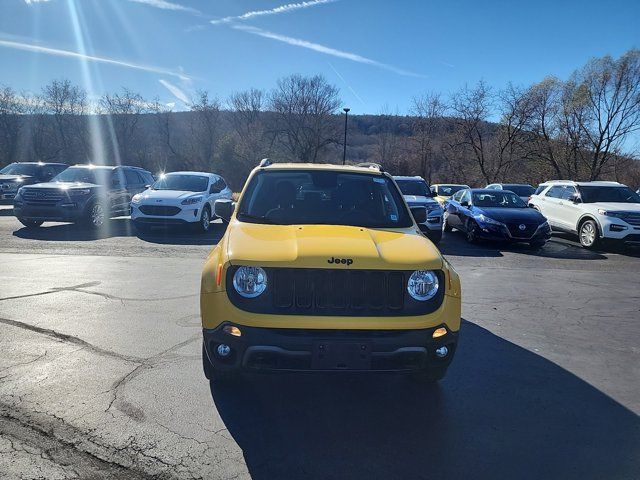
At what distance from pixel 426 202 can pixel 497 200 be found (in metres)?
2.33

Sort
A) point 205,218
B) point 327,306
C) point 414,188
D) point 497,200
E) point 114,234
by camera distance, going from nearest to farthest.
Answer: point 327,306 < point 114,234 < point 497,200 < point 205,218 < point 414,188

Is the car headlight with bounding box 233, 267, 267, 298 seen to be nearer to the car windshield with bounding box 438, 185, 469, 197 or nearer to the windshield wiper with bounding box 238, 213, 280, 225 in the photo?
the windshield wiper with bounding box 238, 213, 280, 225

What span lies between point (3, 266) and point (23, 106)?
54748 mm

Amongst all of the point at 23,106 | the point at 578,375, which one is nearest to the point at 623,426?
the point at 578,375

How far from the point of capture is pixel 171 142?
221 feet

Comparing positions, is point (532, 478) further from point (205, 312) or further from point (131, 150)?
point (131, 150)

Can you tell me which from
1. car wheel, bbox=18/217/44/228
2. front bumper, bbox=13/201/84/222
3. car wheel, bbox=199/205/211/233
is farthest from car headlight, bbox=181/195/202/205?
car wheel, bbox=18/217/44/228

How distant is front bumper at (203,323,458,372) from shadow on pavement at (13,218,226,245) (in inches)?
344

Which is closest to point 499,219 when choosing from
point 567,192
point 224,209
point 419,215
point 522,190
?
point 567,192

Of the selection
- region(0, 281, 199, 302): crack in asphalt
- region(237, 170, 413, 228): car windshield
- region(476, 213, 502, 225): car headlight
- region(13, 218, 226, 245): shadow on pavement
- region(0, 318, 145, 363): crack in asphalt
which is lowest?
region(13, 218, 226, 245): shadow on pavement

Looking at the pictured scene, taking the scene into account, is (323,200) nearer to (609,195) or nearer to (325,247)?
(325,247)

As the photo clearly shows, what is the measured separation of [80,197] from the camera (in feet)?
40.9

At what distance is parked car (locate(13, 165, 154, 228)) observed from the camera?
12148mm

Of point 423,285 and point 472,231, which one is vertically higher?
point 423,285
